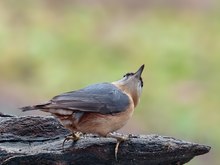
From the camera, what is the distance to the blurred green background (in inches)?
287

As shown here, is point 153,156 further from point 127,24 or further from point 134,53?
point 127,24

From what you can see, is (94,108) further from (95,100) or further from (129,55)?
(129,55)

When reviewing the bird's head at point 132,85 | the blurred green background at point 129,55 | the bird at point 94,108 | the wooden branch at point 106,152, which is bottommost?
the wooden branch at point 106,152

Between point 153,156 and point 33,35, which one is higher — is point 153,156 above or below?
below

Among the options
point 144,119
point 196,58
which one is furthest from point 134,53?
point 144,119

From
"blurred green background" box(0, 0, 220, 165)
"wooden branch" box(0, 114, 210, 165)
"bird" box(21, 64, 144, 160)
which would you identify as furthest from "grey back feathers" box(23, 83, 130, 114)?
"blurred green background" box(0, 0, 220, 165)

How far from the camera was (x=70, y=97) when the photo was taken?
118 inches

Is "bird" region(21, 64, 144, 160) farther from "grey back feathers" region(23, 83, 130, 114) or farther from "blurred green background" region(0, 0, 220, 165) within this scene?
"blurred green background" region(0, 0, 220, 165)

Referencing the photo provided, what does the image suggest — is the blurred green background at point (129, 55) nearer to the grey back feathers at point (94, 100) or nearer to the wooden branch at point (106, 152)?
the grey back feathers at point (94, 100)

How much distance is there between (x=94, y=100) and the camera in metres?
3.03

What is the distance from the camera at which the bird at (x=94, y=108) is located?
2969mm

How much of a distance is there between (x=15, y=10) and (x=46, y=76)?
6.49 ft

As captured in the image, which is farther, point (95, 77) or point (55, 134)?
point (95, 77)

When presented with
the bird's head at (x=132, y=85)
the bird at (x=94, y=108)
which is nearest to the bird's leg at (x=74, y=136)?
the bird at (x=94, y=108)
